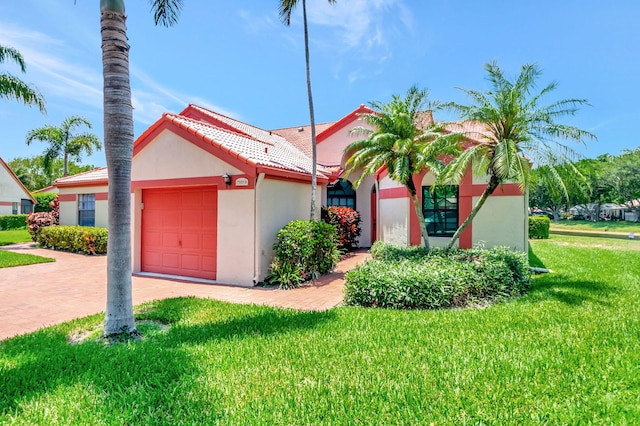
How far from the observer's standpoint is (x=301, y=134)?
76.9 ft

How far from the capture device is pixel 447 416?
3254 mm

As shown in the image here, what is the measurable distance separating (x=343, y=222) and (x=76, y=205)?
15.9 meters

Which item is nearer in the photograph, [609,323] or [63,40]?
[609,323]

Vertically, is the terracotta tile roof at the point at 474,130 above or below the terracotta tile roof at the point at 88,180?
above

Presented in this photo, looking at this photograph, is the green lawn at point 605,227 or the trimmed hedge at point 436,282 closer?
the trimmed hedge at point 436,282

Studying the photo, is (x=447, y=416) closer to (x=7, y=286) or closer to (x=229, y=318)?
(x=229, y=318)

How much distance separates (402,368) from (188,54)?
12561 millimetres

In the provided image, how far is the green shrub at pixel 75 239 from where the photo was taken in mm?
16641

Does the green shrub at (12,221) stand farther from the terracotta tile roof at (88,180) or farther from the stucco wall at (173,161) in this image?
the stucco wall at (173,161)

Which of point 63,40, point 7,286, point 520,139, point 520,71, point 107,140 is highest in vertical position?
point 63,40

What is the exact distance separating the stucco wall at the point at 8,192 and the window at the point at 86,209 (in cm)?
2478

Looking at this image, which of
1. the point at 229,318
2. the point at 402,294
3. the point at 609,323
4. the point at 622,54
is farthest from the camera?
the point at 622,54

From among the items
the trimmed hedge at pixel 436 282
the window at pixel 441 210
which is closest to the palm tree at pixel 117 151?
the trimmed hedge at pixel 436 282

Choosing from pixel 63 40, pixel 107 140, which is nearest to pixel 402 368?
pixel 107 140
